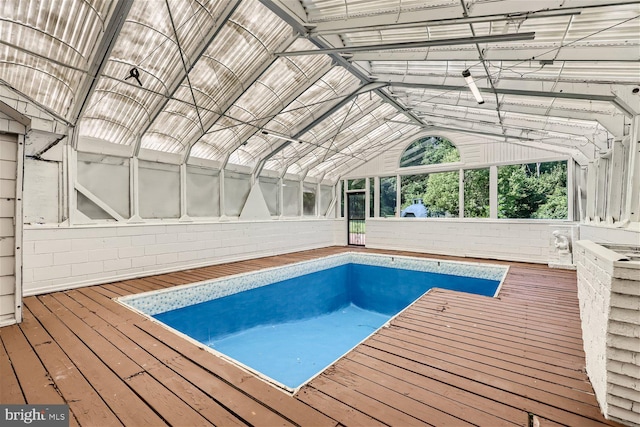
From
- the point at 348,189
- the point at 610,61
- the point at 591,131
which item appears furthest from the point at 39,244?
the point at 591,131

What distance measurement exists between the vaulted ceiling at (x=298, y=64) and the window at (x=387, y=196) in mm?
3166

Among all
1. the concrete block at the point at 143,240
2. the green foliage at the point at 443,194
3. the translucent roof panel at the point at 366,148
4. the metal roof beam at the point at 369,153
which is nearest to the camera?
the concrete block at the point at 143,240

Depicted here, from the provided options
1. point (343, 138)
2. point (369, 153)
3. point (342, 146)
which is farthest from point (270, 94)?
point (369, 153)

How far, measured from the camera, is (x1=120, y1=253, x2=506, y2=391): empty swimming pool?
4207mm

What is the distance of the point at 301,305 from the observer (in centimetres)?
624

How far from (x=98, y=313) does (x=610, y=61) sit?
612cm

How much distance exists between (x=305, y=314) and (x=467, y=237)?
5.02 metres

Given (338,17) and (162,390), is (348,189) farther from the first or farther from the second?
(162,390)

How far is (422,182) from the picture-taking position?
8750mm

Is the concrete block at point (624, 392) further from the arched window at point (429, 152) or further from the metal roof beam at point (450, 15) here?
the arched window at point (429, 152)

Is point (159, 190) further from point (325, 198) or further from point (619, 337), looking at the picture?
point (619, 337)

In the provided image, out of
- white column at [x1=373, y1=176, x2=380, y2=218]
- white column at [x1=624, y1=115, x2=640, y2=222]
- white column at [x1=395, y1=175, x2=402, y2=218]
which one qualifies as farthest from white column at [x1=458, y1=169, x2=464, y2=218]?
white column at [x1=624, y1=115, x2=640, y2=222]

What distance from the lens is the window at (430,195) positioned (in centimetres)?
839

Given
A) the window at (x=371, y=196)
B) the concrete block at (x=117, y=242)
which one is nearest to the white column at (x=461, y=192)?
the window at (x=371, y=196)
